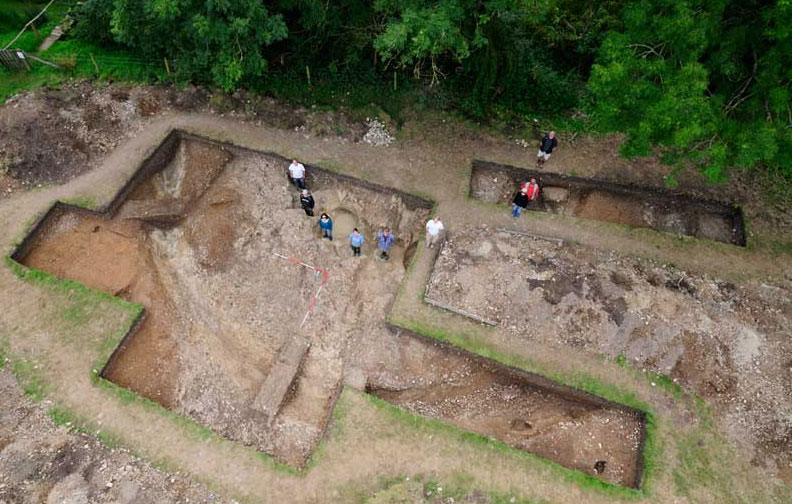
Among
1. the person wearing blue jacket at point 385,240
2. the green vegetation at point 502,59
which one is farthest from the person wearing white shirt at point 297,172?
the person wearing blue jacket at point 385,240

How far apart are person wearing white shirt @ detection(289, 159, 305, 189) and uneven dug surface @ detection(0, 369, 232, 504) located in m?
8.72

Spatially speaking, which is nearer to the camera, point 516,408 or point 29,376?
point 29,376

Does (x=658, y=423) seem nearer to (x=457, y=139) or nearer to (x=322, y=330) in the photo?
(x=322, y=330)

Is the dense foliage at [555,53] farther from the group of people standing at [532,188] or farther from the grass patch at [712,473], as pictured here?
the grass patch at [712,473]

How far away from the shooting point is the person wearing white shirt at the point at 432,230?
13047 mm

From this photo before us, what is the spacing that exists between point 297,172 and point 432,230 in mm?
4886

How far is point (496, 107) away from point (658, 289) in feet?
28.7

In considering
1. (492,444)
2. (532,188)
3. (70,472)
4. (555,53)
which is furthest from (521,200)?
(70,472)

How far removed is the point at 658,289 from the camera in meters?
12.5

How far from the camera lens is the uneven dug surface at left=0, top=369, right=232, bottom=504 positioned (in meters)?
9.56

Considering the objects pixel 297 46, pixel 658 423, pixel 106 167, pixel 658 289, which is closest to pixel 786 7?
pixel 658 289

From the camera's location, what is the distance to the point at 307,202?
14.1m

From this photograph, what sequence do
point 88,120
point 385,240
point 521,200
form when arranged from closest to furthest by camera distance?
point 385,240, point 521,200, point 88,120

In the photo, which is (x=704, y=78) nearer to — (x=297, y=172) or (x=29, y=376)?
(x=297, y=172)
